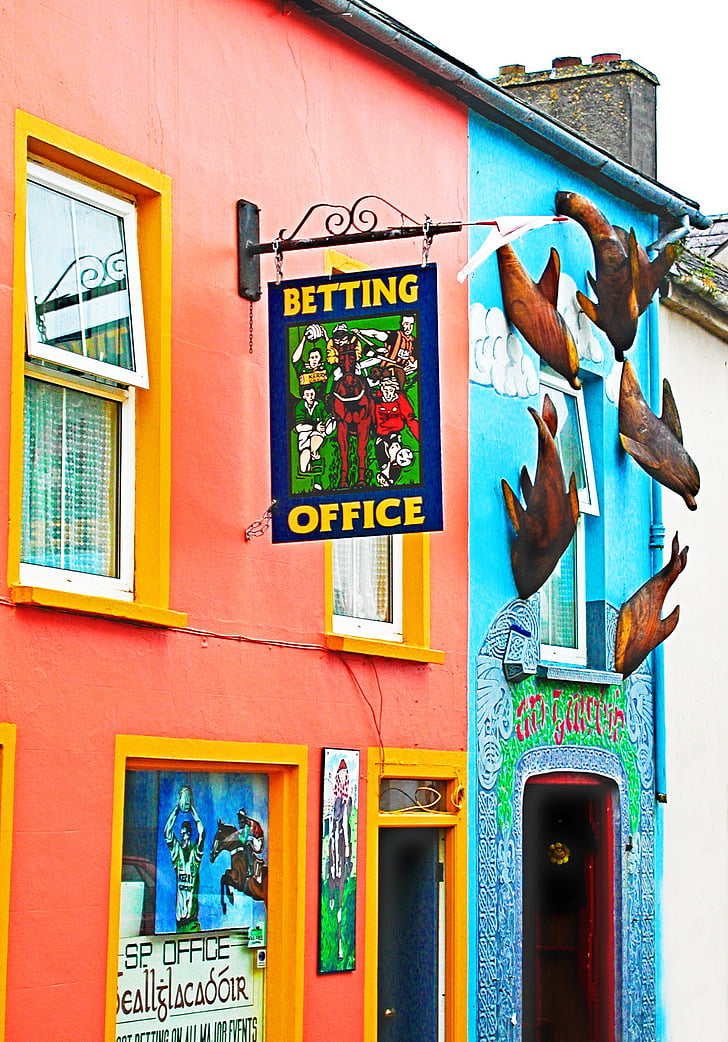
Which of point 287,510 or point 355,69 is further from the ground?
point 355,69

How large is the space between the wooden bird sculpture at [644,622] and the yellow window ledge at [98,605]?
5430mm

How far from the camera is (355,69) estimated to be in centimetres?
1081

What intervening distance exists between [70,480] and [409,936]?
423 cm

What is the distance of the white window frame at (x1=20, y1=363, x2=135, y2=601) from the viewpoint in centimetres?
831

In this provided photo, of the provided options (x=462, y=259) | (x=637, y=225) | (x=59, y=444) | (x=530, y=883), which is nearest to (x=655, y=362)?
(x=637, y=225)

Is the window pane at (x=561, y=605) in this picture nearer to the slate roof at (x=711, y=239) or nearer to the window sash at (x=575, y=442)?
the window sash at (x=575, y=442)

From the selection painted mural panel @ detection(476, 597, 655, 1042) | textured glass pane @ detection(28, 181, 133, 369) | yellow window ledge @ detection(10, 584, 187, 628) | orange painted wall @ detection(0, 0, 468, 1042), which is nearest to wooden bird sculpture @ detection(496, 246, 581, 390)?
orange painted wall @ detection(0, 0, 468, 1042)

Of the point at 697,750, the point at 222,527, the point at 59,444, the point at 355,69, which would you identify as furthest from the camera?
the point at 697,750

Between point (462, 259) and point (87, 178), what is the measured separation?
12.3ft

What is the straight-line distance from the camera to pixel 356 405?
28.5 ft

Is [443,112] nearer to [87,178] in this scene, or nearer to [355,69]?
[355,69]

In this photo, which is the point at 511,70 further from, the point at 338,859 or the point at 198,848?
the point at 198,848

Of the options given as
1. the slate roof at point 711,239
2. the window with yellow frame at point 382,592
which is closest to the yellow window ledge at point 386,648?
the window with yellow frame at point 382,592

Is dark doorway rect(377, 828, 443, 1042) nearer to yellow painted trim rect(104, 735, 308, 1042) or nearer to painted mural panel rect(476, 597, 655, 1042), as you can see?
painted mural panel rect(476, 597, 655, 1042)
